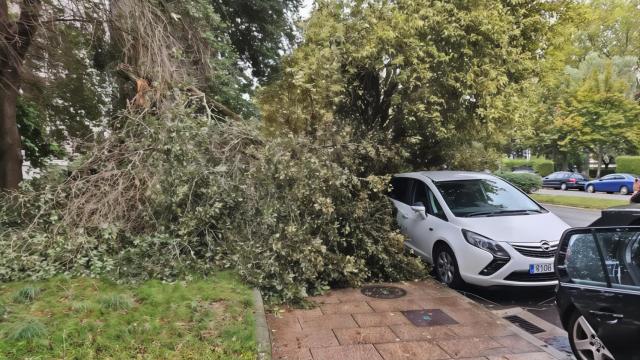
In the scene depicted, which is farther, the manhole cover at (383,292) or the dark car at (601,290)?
the manhole cover at (383,292)

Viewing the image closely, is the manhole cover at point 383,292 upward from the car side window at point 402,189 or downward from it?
downward

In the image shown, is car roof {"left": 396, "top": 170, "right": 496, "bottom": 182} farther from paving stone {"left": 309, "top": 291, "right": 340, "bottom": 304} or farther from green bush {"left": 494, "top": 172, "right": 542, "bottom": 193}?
green bush {"left": 494, "top": 172, "right": 542, "bottom": 193}

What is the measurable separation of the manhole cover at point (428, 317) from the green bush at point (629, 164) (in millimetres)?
30493

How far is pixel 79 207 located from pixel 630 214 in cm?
653

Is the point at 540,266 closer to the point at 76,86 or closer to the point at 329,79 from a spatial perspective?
the point at 329,79

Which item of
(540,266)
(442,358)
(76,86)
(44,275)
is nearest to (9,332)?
(44,275)

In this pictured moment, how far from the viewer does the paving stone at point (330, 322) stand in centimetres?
452

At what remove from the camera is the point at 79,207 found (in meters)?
5.93

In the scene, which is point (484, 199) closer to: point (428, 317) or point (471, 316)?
point (471, 316)

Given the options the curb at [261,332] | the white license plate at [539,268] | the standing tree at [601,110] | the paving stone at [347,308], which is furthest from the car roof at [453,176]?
the standing tree at [601,110]

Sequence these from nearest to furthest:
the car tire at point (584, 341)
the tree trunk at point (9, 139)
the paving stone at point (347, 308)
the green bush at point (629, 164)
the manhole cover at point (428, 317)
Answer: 1. the car tire at point (584, 341)
2. the manhole cover at point (428, 317)
3. the paving stone at point (347, 308)
4. the tree trunk at point (9, 139)
5. the green bush at point (629, 164)

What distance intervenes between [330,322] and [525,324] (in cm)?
223

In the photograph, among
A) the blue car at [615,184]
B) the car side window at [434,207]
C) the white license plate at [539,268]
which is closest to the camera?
the white license plate at [539,268]

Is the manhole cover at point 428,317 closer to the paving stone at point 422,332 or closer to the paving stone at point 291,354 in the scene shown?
the paving stone at point 422,332
